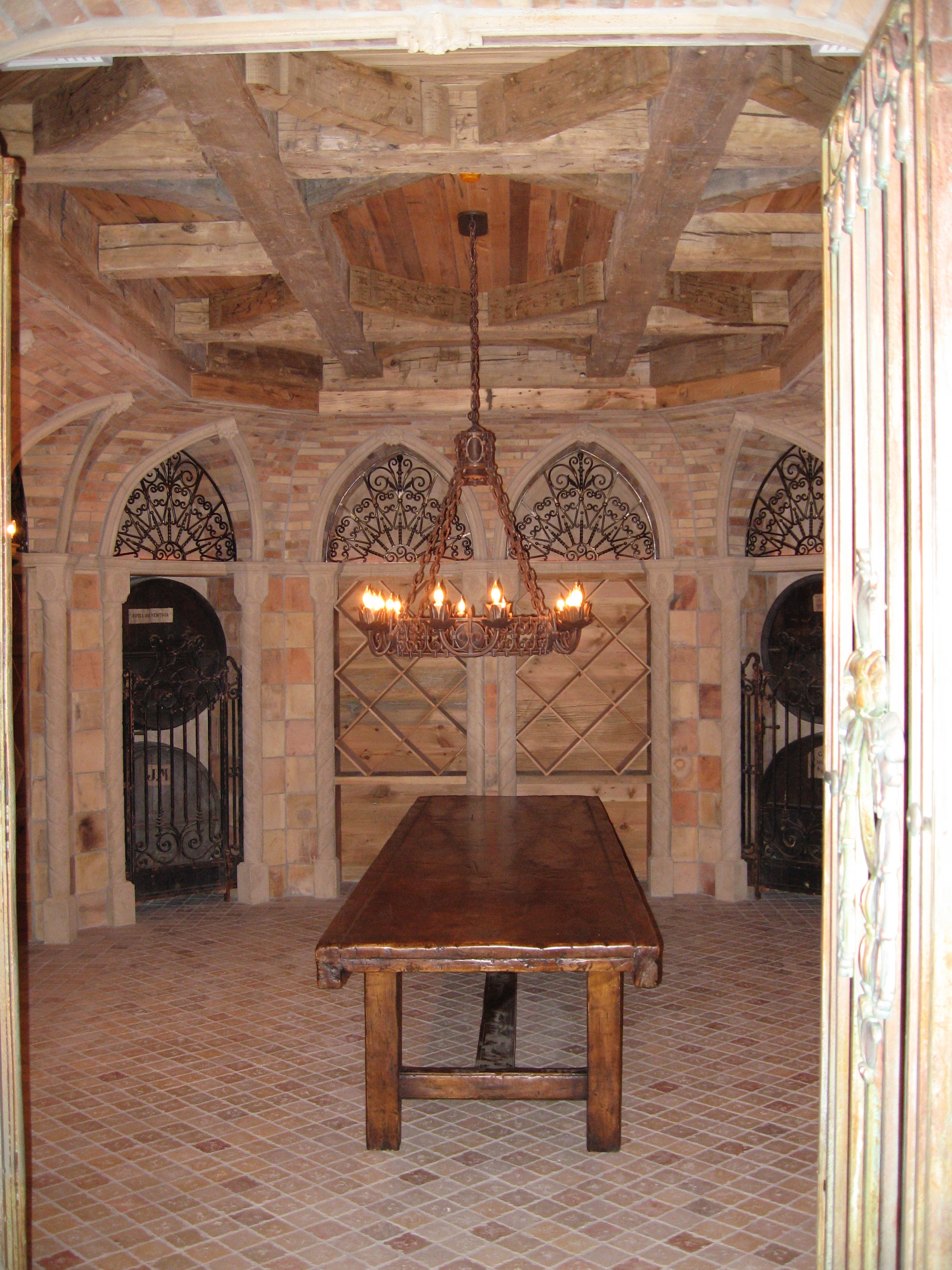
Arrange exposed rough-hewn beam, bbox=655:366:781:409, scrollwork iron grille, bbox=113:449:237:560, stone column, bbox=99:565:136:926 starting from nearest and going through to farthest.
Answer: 1. exposed rough-hewn beam, bbox=655:366:781:409
2. stone column, bbox=99:565:136:926
3. scrollwork iron grille, bbox=113:449:237:560

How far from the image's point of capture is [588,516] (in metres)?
7.42

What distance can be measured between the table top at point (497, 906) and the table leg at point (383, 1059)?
0.25m

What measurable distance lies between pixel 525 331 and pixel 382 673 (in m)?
2.90

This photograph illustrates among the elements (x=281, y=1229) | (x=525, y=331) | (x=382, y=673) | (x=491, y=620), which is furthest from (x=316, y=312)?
(x=281, y=1229)

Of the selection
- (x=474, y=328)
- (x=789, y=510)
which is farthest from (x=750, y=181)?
(x=789, y=510)

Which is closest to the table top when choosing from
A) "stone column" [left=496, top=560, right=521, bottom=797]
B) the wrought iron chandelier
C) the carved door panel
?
the wrought iron chandelier

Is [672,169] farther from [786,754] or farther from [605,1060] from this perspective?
[786,754]

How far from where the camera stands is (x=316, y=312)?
4871mm

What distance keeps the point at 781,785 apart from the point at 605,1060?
393cm

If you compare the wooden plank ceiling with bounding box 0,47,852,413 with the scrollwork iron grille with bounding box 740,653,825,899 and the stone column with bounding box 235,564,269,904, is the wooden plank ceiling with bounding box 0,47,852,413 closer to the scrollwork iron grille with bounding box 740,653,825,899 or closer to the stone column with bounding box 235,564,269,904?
the stone column with bounding box 235,564,269,904

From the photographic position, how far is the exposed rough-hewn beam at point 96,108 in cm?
306

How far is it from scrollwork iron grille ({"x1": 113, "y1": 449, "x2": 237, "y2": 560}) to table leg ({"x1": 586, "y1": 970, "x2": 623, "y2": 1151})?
450 cm

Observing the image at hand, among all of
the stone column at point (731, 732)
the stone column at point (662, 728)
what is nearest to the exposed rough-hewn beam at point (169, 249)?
the stone column at point (662, 728)

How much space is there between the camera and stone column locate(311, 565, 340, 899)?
23.7ft
